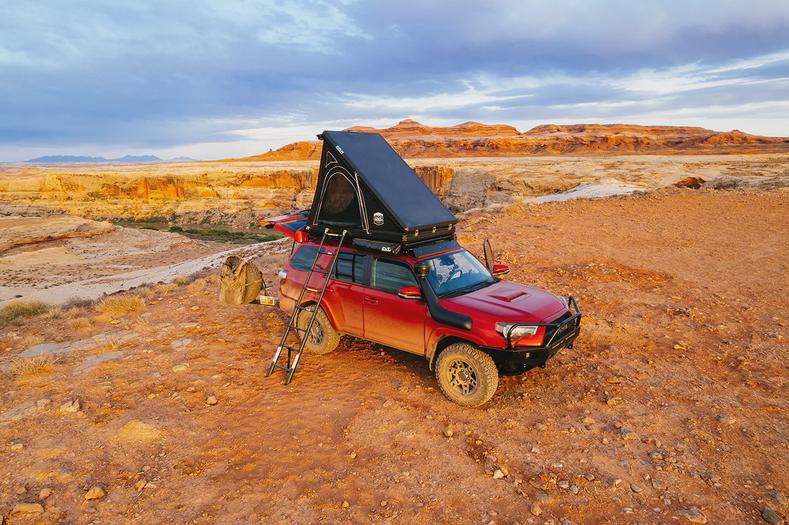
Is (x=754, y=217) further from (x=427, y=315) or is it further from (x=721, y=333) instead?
(x=427, y=315)

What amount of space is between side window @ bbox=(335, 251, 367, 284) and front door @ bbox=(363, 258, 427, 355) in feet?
0.59

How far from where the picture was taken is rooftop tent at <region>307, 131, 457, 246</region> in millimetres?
6473

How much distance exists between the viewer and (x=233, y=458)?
197 inches

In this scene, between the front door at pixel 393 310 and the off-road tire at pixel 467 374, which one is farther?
the front door at pixel 393 310

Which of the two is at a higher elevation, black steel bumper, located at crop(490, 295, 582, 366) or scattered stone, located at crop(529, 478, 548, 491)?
black steel bumper, located at crop(490, 295, 582, 366)

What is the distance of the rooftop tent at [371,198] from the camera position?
647cm

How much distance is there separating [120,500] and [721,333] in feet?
28.9

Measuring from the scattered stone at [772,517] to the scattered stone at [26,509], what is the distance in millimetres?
6221

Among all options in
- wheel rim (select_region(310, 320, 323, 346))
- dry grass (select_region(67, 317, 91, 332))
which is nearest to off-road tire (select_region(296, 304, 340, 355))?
wheel rim (select_region(310, 320, 323, 346))

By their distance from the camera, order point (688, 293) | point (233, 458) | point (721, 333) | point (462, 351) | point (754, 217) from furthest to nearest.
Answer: point (754, 217)
point (688, 293)
point (721, 333)
point (462, 351)
point (233, 458)

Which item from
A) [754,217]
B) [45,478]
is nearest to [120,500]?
[45,478]

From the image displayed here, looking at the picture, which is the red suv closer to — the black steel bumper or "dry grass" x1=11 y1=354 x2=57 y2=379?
the black steel bumper

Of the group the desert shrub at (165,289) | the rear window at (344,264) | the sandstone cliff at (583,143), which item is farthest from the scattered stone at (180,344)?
the sandstone cliff at (583,143)

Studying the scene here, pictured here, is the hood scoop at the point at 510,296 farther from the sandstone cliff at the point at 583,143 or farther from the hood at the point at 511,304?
the sandstone cliff at the point at 583,143
